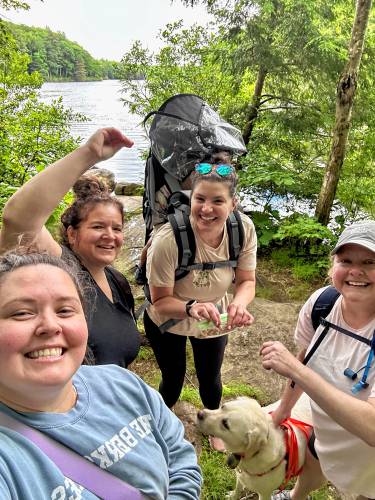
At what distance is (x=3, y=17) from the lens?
6570 mm

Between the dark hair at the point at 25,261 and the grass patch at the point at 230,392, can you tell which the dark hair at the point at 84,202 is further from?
the grass patch at the point at 230,392

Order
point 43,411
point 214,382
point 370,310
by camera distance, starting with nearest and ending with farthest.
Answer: point 43,411, point 370,310, point 214,382

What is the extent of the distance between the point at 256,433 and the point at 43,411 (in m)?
1.66

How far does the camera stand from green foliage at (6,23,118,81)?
74.9ft

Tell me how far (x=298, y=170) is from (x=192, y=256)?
22.6ft

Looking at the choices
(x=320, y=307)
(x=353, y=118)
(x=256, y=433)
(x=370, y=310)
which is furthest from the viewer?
(x=353, y=118)

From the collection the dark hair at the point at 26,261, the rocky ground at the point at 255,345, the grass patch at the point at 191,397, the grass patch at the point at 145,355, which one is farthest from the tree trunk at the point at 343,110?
the dark hair at the point at 26,261

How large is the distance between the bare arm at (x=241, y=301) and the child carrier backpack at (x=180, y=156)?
0.59ft

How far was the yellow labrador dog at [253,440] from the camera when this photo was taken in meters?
2.37

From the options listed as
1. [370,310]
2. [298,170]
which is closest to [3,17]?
[298,170]

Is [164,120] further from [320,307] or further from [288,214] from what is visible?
[288,214]

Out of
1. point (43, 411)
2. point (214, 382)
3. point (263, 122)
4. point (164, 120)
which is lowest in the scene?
point (214, 382)

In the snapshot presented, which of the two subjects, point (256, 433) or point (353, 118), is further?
point (353, 118)

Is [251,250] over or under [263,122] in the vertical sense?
under
